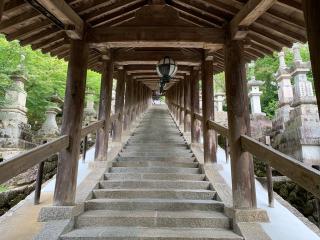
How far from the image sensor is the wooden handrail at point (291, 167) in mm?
2599

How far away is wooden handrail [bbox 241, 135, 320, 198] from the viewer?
2.60m

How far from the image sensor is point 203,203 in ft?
15.7

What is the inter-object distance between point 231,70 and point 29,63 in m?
11.3

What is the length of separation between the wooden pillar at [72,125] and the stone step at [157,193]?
77 centimetres

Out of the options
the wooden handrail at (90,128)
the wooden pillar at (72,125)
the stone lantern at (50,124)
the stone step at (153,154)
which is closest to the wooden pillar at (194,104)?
the stone step at (153,154)

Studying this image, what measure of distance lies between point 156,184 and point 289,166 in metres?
3.10

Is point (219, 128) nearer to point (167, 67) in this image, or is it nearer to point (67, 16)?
point (167, 67)

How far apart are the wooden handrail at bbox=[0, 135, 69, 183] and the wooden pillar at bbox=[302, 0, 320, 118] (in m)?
3.19

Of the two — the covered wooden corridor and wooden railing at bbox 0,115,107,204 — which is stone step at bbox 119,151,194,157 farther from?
wooden railing at bbox 0,115,107,204

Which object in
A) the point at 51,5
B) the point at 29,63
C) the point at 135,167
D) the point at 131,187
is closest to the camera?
the point at 51,5

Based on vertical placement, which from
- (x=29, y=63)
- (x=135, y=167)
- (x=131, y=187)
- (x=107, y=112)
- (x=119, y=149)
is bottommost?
(x=131, y=187)

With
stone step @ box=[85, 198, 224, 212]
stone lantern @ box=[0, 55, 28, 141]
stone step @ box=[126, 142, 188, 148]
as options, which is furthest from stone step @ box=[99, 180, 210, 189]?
stone lantern @ box=[0, 55, 28, 141]

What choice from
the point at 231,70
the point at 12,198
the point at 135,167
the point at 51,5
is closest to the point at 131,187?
the point at 135,167

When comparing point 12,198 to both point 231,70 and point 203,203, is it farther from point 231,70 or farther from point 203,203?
point 231,70
